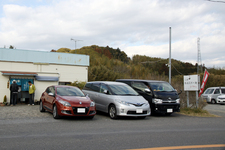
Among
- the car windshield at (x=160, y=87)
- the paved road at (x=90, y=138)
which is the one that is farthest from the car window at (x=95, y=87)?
the paved road at (x=90, y=138)

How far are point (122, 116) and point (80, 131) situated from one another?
409 cm

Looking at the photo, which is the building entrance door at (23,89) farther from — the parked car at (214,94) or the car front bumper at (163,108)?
the parked car at (214,94)

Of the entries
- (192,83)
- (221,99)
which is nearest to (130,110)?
(192,83)

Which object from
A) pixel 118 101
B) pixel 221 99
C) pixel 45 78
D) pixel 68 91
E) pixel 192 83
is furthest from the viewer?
pixel 221 99

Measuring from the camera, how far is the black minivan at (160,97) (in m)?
12.3

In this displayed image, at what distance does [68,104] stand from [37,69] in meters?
9.64

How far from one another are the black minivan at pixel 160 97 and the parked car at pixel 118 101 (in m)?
1.14

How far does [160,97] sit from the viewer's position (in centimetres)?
1237

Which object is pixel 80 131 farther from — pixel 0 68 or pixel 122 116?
pixel 0 68

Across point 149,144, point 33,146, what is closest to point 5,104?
point 33,146

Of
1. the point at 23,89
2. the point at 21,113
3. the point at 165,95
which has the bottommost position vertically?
the point at 21,113

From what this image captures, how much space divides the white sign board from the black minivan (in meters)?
1.55

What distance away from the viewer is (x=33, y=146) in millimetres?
5715

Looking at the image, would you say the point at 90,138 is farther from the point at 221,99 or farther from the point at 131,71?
the point at 131,71
